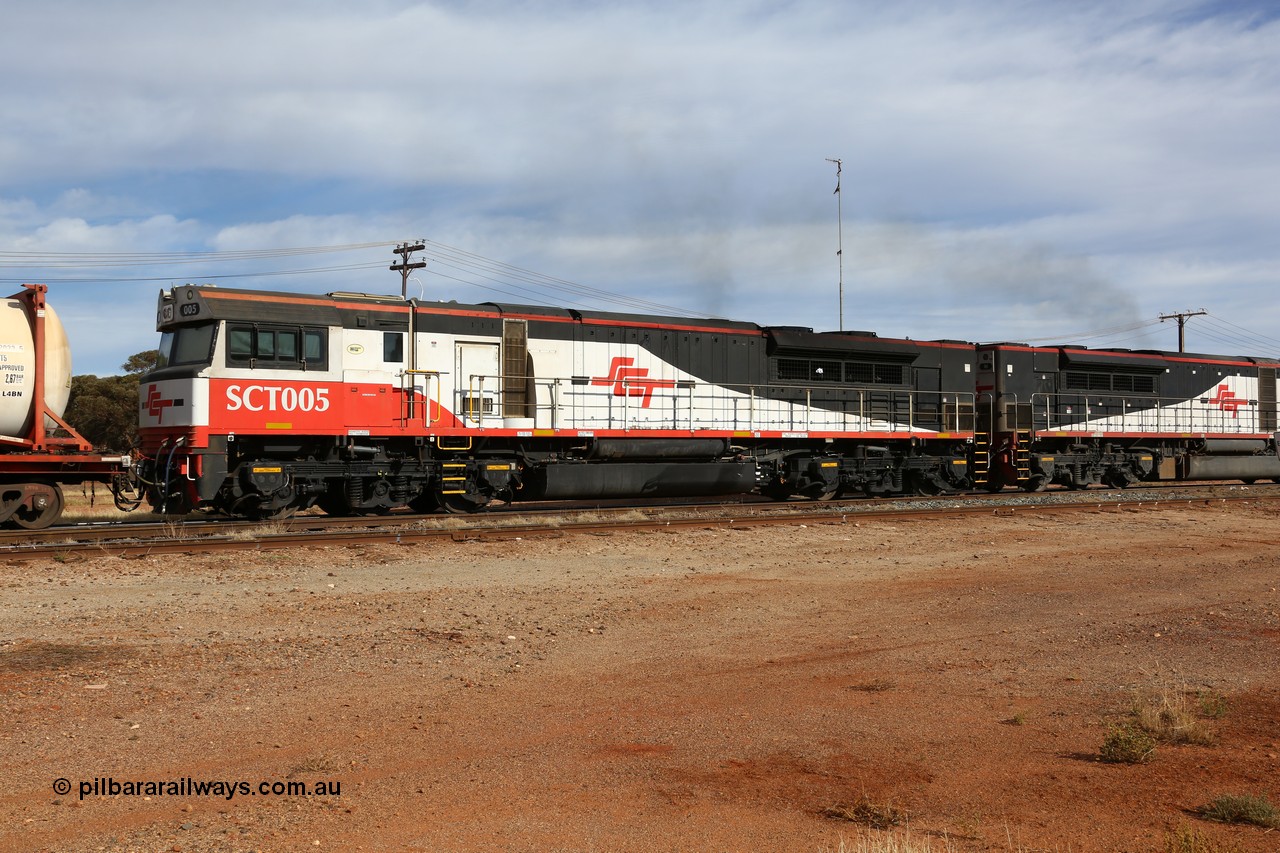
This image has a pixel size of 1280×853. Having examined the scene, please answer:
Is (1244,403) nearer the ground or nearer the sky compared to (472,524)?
nearer the sky

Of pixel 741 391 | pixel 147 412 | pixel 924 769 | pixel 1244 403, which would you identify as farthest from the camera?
pixel 1244 403

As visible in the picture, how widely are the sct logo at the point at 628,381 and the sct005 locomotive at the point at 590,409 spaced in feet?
0.11

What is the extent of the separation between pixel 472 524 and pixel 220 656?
927 cm

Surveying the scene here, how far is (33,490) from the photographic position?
16.3m

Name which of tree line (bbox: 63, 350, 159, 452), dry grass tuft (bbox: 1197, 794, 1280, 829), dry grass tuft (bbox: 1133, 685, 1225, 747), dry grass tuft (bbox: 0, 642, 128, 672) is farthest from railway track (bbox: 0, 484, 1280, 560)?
tree line (bbox: 63, 350, 159, 452)

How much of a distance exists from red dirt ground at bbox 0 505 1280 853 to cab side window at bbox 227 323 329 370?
4.65 metres

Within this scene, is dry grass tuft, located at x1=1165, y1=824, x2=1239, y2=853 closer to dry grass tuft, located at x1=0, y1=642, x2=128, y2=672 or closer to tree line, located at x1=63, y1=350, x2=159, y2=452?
dry grass tuft, located at x1=0, y1=642, x2=128, y2=672

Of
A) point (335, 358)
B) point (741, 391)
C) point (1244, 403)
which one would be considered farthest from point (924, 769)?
point (1244, 403)

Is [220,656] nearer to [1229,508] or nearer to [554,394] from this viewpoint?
[554,394]

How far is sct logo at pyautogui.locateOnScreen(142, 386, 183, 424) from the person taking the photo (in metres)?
17.0

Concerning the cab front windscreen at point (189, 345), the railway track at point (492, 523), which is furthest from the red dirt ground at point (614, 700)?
the cab front windscreen at point (189, 345)

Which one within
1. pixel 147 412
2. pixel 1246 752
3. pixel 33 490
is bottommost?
pixel 1246 752

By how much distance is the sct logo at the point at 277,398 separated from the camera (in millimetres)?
17016

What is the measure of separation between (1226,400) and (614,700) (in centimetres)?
3158
